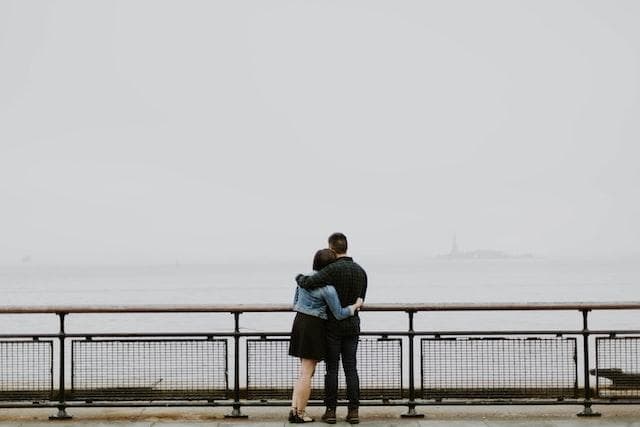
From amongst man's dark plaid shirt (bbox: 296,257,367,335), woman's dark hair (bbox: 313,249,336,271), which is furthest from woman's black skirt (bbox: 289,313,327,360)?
woman's dark hair (bbox: 313,249,336,271)

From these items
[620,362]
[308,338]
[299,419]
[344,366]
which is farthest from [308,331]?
[620,362]

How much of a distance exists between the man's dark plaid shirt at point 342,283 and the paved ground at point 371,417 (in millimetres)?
893

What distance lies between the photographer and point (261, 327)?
3719 cm

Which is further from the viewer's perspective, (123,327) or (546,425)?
(123,327)

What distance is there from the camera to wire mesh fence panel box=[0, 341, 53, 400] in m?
6.97

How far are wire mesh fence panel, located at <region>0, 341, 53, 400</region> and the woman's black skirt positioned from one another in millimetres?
2407

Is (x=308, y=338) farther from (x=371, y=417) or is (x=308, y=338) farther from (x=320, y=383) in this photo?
(x=371, y=417)

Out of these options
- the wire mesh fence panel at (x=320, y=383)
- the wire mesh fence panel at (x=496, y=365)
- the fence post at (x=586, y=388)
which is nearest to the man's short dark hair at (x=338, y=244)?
the wire mesh fence panel at (x=320, y=383)

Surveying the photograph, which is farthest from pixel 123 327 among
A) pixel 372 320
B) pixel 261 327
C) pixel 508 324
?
pixel 508 324

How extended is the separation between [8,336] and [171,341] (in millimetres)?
1544

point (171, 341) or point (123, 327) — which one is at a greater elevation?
point (171, 341)

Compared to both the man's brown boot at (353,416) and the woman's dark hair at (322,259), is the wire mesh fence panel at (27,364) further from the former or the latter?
the man's brown boot at (353,416)

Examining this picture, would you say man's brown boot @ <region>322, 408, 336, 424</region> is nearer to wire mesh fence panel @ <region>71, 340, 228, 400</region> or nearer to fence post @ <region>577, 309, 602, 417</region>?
wire mesh fence panel @ <region>71, 340, 228, 400</region>

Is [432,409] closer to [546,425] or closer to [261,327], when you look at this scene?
[546,425]
